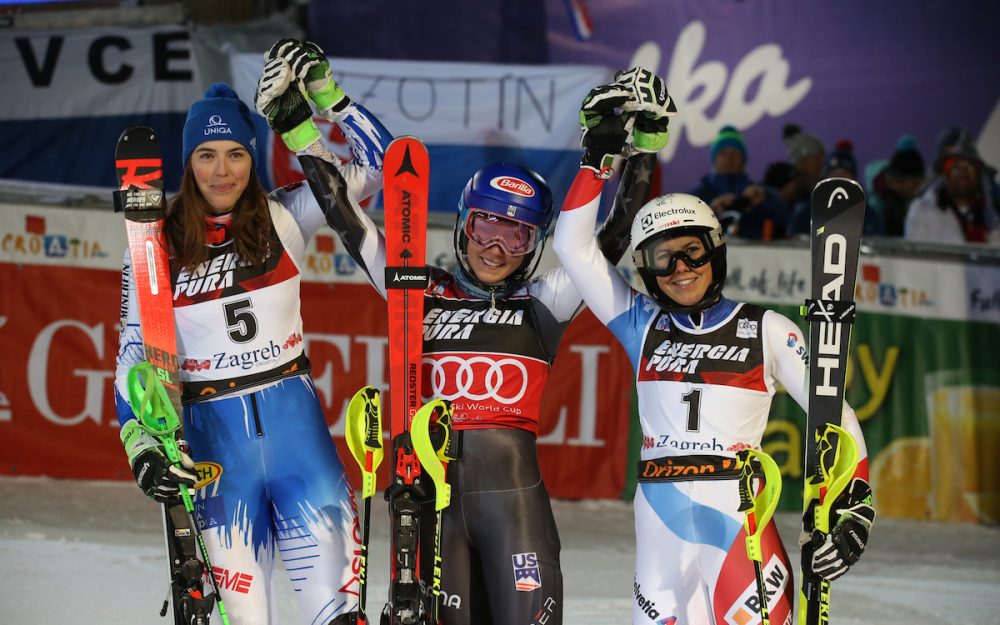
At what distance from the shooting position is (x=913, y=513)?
781 centimetres

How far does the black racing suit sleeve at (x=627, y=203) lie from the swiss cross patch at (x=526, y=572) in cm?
105

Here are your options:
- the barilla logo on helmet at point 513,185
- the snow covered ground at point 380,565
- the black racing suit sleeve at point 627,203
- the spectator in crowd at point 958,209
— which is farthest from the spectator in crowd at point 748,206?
the barilla logo on helmet at point 513,185

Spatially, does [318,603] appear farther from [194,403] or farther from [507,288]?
[507,288]

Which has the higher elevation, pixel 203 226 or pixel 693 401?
pixel 203 226

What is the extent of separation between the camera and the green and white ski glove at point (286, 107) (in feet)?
13.2

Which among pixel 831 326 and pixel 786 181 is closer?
pixel 831 326

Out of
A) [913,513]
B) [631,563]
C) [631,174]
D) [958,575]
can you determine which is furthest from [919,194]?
[631,174]

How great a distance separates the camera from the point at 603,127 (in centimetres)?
408

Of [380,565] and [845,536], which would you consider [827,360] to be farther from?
Answer: [380,565]

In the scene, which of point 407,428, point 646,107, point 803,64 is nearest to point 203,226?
point 407,428

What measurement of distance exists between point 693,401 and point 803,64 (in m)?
7.95

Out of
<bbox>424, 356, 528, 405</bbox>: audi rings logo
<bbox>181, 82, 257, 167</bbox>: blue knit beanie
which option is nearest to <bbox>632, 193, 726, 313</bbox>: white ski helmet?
<bbox>424, 356, 528, 405</bbox>: audi rings logo

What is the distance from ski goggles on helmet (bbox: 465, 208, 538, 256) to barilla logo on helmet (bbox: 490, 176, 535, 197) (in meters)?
0.09

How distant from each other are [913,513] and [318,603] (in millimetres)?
5031
